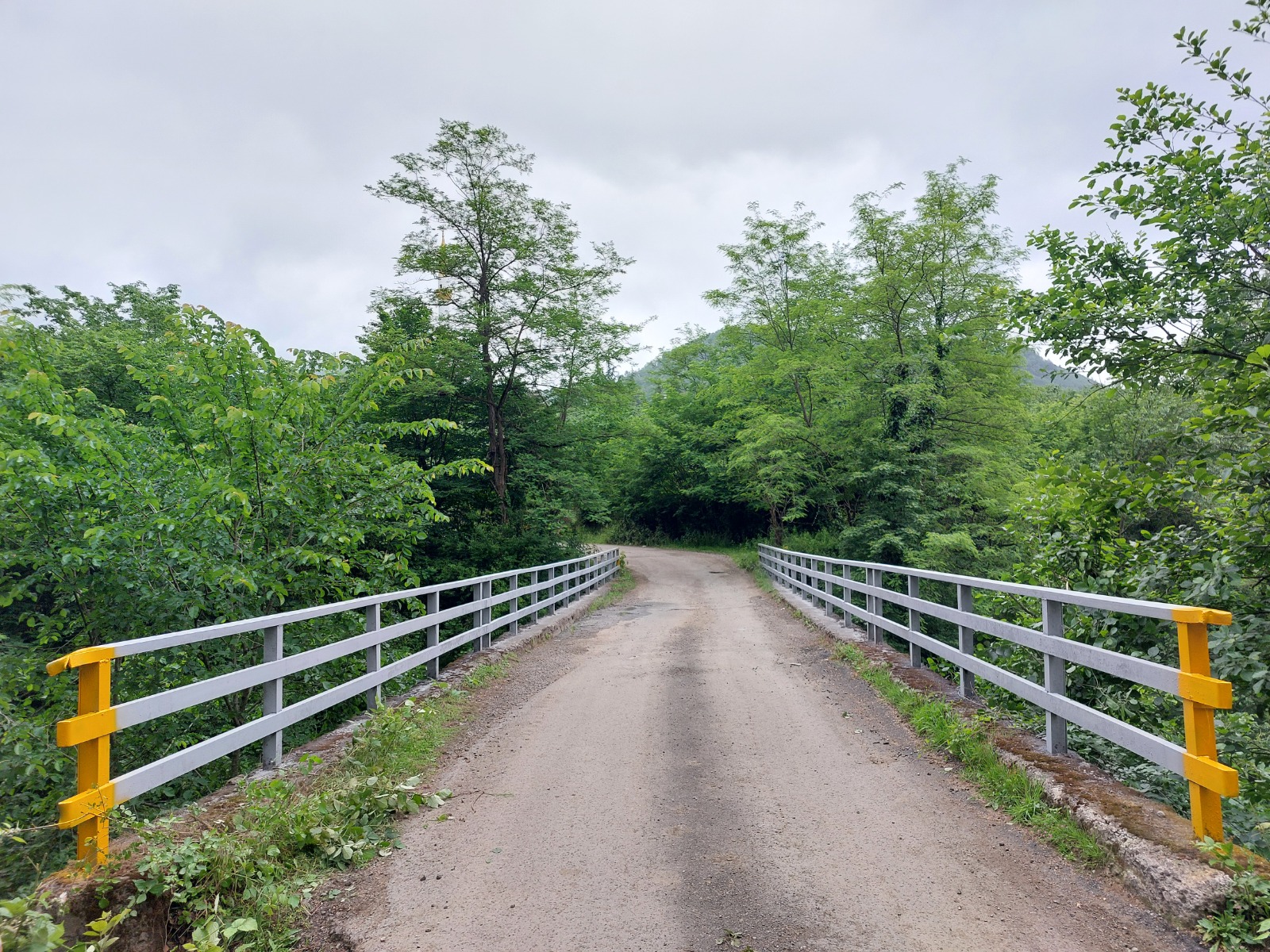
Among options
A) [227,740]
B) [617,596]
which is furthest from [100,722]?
[617,596]

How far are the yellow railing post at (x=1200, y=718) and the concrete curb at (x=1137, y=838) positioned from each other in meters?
0.15

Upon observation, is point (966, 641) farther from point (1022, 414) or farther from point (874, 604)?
point (1022, 414)

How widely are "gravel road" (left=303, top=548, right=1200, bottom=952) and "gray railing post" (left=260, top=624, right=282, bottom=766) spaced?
107 centimetres

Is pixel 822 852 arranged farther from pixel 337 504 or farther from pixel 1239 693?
pixel 337 504

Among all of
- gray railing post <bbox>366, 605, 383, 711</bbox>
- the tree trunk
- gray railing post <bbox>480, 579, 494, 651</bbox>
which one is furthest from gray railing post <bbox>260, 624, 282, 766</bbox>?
the tree trunk

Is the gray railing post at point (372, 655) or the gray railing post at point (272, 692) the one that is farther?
the gray railing post at point (372, 655)

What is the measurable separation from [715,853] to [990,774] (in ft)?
6.20

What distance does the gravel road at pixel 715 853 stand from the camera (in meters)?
2.81

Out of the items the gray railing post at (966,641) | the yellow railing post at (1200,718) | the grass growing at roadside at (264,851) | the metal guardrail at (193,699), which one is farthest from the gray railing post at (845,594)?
the yellow railing post at (1200,718)

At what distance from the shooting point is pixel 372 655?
5668mm

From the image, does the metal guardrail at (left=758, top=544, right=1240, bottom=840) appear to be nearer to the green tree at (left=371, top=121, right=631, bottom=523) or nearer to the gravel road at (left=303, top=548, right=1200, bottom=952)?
the gravel road at (left=303, top=548, right=1200, bottom=952)

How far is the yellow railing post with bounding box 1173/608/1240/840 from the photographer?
283cm

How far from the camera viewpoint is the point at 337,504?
278 inches

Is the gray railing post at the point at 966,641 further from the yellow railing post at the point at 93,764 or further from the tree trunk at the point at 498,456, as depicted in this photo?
the tree trunk at the point at 498,456
